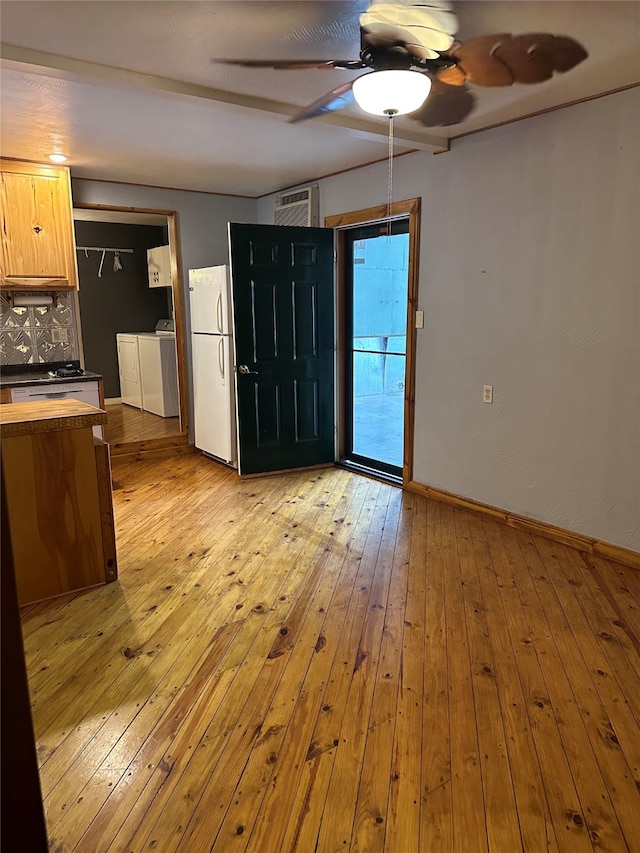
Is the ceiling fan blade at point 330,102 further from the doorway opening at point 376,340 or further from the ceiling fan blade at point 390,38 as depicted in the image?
the doorway opening at point 376,340

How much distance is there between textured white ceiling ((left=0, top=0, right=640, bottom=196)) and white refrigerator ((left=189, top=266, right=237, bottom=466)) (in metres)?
1.00

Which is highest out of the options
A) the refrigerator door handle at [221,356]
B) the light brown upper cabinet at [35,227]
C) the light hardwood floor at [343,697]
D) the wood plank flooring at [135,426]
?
the light brown upper cabinet at [35,227]

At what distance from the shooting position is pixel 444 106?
300 centimetres

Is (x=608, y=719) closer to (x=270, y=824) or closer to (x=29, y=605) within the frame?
(x=270, y=824)

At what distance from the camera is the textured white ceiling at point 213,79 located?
205cm

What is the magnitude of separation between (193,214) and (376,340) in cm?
217

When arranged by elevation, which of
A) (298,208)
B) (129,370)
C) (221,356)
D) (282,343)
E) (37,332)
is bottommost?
(129,370)

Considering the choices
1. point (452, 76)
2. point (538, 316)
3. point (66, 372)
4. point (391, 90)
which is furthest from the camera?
point (66, 372)

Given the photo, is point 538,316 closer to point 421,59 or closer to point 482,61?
point 482,61

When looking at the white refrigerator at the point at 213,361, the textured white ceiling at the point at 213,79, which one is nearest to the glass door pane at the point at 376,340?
the textured white ceiling at the point at 213,79

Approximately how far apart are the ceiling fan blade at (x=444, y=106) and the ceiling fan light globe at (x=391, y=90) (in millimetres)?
424

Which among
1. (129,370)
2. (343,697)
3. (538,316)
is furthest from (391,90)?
(129,370)

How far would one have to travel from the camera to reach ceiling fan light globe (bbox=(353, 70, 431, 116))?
216 centimetres

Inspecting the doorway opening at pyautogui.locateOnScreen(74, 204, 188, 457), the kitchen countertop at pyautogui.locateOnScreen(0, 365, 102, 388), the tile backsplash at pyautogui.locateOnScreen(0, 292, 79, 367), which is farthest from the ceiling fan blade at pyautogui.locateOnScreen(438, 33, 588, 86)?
the doorway opening at pyautogui.locateOnScreen(74, 204, 188, 457)
